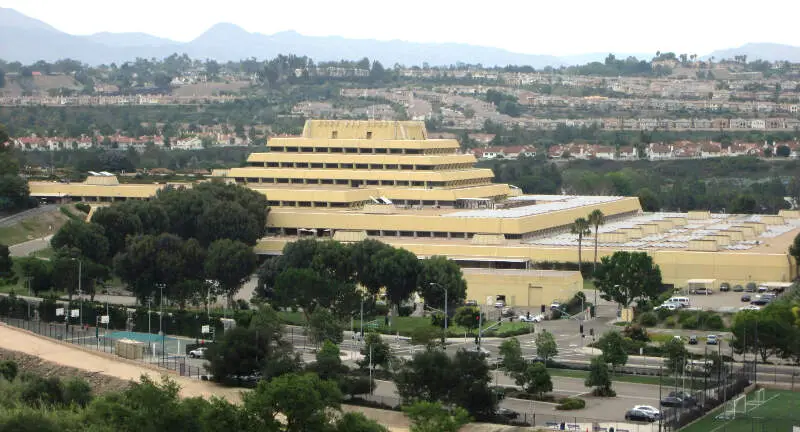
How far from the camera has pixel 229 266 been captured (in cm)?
8244

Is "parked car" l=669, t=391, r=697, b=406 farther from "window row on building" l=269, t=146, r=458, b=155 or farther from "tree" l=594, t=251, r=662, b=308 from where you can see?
"window row on building" l=269, t=146, r=458, b=155

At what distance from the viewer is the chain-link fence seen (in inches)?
2613

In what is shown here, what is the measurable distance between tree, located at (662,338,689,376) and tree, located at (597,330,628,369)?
1557 millimetres

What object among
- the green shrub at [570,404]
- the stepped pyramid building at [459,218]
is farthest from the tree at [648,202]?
the green shrub at [570,404]

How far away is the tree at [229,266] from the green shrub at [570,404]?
84.6 ft

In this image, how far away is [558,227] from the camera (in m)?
97.8

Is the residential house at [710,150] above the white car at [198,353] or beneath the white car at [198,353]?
above

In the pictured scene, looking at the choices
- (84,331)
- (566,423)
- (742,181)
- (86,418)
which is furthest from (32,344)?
(742,181)

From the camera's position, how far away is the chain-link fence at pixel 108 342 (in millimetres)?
66375

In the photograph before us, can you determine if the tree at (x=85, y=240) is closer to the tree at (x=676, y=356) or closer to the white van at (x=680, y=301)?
the white van at (x=680, y=301)

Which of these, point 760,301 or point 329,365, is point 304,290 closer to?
point 329,365

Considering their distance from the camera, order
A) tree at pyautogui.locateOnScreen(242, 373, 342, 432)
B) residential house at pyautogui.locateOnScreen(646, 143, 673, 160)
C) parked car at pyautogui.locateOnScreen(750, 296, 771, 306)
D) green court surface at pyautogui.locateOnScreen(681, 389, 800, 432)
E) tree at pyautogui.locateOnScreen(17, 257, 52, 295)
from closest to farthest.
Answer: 1. tree at pyautogui.locateOnScreen(242, 373, 342, 432)
2. green court surface at pyautogui.locateOnScreen(681, 389, 800, 432)
3. parked car at pyautogui.locateOnScreen(750, 296, 771, 306)
4. tree at pyautogui.locateOnScreen(17, 257, 52, 295)
5. residential house at pyautogui.locateOnScreen(646, 143, 673, 160)

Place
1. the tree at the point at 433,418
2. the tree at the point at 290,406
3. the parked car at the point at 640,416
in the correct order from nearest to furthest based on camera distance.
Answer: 1. the tree at the point at 290,406
2. the tree at the point at 433,418
3. the parked car at the point at 640,416

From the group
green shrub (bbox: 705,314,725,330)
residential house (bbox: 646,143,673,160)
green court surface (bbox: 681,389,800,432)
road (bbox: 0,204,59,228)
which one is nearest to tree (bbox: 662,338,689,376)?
green court surface (bbox: 681,389,800,432)
